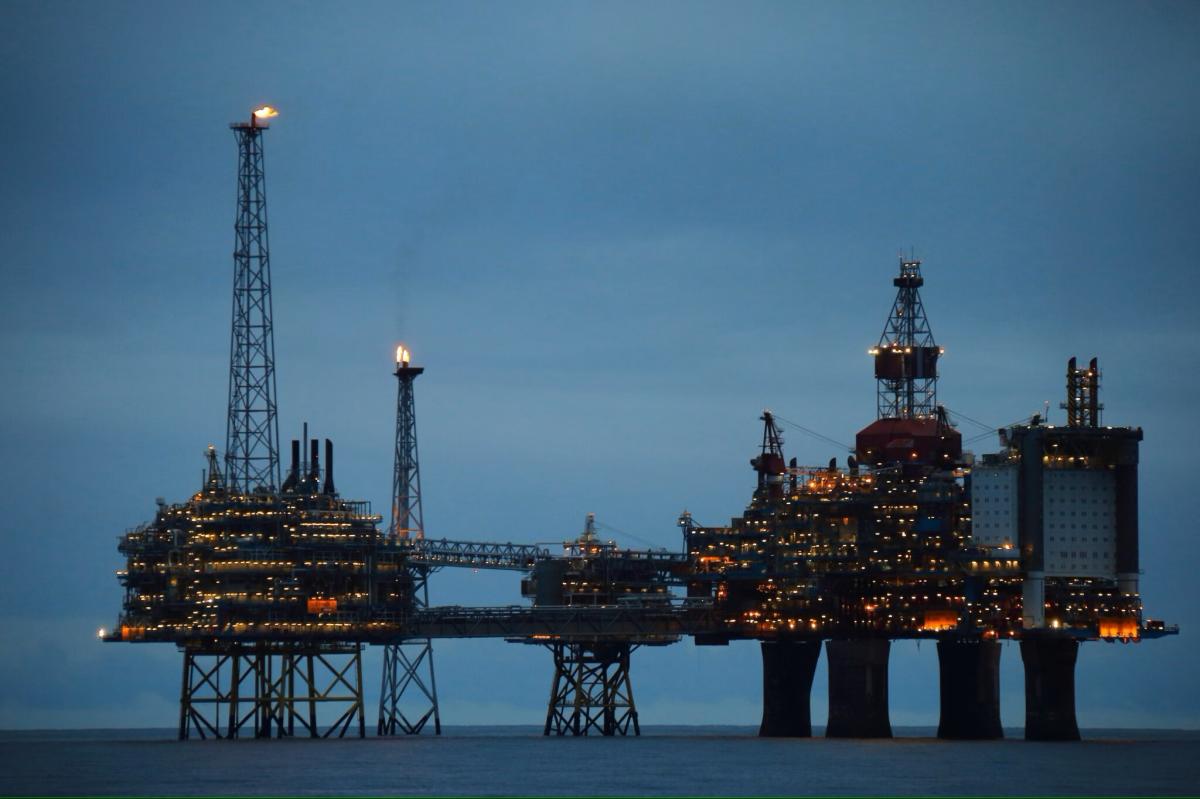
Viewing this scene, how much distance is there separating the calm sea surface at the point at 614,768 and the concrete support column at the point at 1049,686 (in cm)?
115

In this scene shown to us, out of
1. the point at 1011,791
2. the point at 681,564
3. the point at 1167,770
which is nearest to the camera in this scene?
the point at 1011,791

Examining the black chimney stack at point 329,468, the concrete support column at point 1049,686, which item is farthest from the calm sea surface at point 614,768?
the black chimney stack at point 329,468

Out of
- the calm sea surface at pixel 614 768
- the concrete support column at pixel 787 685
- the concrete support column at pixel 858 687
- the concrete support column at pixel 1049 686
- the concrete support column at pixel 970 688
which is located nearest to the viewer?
the calm sea surface at pixel 614 768

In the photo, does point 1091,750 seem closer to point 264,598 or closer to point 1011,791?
point 1011,791

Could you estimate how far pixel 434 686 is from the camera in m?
165

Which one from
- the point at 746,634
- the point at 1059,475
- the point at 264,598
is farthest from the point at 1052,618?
the point at 264,598

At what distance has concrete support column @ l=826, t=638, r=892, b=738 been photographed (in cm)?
14462

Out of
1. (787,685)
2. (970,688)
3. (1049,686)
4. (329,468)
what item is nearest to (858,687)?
(970,688)

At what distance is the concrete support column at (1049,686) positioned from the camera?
453 ft

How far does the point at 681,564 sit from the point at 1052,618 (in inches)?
1145

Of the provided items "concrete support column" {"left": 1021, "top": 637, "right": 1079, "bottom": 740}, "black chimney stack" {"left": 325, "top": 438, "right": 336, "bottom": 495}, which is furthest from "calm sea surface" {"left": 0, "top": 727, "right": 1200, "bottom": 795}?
"black chimney stack" {"left": 325, "top": 438, "right": 336, "bottom": 495}

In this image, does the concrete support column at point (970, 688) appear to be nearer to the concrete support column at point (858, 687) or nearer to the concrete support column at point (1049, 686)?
the concrete support column at point (858, 687)

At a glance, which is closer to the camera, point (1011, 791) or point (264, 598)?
point (1011, 791)

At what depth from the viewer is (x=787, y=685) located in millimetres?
155500
